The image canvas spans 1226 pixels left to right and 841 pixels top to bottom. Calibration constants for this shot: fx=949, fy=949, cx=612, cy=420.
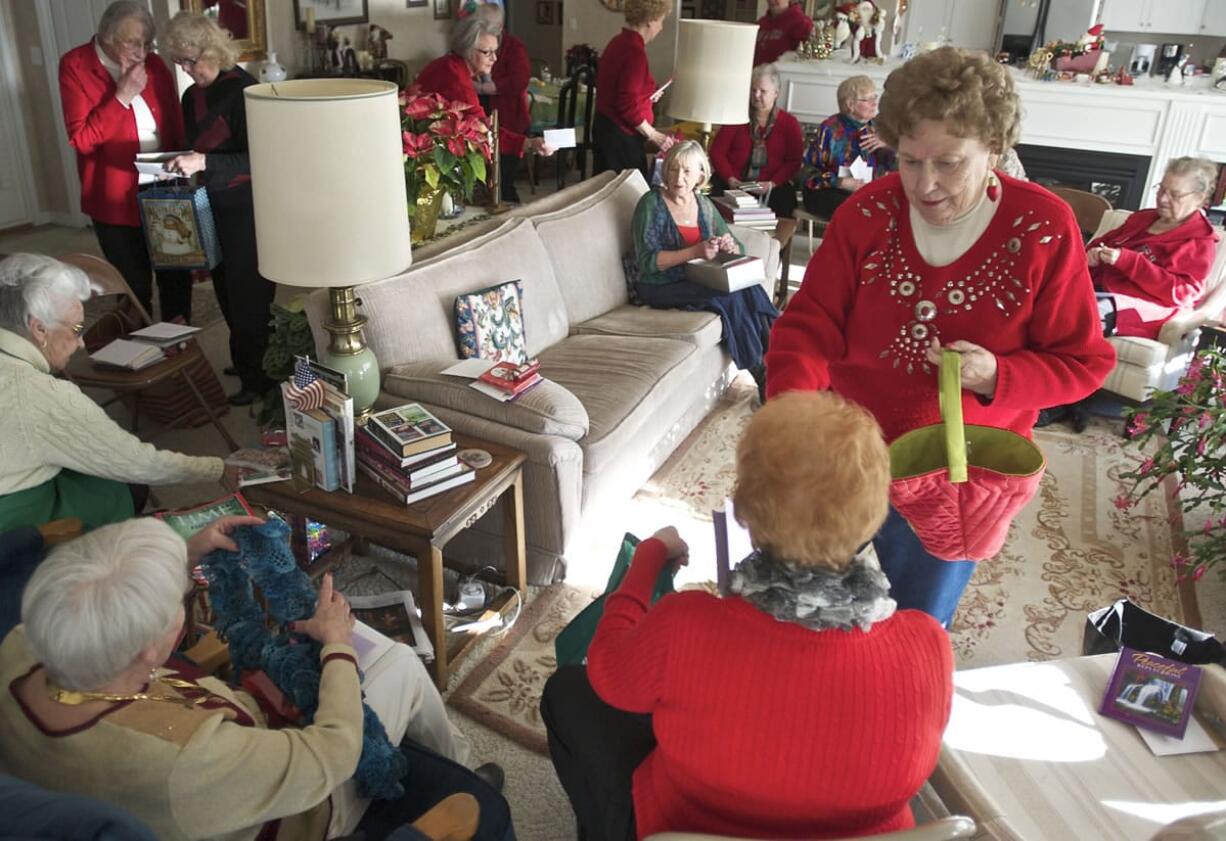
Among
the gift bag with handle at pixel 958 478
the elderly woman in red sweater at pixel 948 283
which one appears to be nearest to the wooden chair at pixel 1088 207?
the elderly woman in red sweater at pixel 948 283

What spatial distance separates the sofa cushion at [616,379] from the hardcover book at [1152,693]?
1513 mm

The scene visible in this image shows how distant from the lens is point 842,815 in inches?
48.8

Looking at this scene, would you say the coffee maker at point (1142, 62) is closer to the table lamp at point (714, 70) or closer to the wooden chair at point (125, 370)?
the table lamp at point (714, 70)

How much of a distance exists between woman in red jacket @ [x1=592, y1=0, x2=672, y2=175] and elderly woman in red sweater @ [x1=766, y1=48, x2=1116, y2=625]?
11.6 feet

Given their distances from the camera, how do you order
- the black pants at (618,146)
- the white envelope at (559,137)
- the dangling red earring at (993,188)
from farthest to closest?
the black pants at (618,146)
the white envelope at (559,137)
the dangling red earring at (993,188)

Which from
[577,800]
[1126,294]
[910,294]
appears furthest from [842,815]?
[1126,294]

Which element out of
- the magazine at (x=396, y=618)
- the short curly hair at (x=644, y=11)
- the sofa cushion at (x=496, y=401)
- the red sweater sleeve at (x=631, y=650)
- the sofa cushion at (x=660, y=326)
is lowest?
the magazine at (x=396, y=618)

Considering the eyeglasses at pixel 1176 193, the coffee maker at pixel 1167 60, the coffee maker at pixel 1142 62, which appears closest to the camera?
the eyeglasses at pixel 1176 193

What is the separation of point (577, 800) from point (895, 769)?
0.70 meters

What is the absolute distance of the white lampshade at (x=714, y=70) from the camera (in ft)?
14.2

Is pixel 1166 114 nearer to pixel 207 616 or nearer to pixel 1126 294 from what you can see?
pixel 1126 294

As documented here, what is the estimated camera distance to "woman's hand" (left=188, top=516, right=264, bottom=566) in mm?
1683

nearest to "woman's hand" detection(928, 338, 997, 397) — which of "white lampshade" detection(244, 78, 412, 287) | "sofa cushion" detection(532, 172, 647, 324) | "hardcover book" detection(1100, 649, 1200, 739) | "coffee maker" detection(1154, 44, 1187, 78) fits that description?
"hardcover book" detection(1100, 649, 1200, 739)

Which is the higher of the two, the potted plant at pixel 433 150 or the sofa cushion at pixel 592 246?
the potted plant at pixel 433 150
